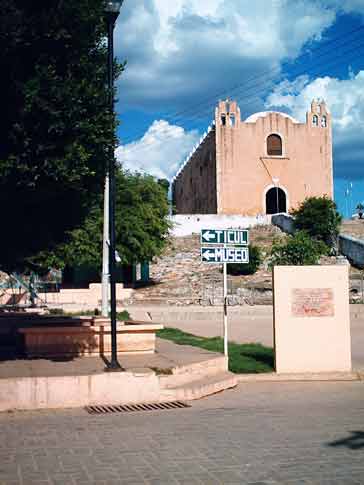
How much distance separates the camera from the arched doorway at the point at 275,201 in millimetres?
61188

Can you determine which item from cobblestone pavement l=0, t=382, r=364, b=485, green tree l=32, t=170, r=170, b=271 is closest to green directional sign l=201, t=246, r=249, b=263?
cobblestone pavement l=0, t=382, r=364, b=485

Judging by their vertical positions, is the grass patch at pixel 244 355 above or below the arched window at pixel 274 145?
below

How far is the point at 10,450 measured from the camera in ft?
19.7

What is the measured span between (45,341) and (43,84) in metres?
5.00

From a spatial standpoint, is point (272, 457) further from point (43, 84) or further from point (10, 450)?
point (43, 84)

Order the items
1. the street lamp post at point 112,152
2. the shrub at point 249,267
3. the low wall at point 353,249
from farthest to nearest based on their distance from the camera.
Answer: the low wall at point 353,249 < the shrub at point 249,267 < the street lamp post at point 112,152

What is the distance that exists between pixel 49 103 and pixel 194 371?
14.7 feet

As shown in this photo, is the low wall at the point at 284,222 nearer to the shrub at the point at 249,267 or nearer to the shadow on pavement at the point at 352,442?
the shrub at the point at 249,267

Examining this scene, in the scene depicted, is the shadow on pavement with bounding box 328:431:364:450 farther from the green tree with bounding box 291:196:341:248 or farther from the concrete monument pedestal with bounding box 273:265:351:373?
the green tree with bounding box 291:196:341:248

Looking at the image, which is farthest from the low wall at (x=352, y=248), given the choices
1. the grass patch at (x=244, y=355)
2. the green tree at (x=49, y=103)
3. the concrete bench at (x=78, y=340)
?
the green tree at (x=49, y=103)

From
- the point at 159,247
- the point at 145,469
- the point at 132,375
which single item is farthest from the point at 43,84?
the point at 159,247

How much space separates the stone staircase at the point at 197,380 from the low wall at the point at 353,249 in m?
32.5

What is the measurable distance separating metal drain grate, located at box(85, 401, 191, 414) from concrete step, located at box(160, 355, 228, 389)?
0.37m

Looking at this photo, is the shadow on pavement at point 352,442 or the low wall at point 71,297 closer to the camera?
the shadow on pavement at point 352,442
